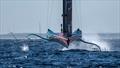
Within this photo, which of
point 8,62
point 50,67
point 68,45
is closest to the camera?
point 50,67

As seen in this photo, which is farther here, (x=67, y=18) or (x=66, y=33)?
(x=67, y=18)

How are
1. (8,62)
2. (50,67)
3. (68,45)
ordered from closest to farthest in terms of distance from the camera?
1. (50,67)
2. (8,62)
3. (68,45)

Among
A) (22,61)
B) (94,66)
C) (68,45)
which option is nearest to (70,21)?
(68,45)

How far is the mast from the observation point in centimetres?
11418

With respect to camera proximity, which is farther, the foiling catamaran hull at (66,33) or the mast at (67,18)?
the mast at (67,18)

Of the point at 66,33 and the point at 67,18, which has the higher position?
the point at 67,18

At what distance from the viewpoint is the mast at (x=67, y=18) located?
375 feet

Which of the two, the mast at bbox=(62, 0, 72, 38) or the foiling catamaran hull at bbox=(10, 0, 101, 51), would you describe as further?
the mast at bbox=(62, 0, 72, 38)

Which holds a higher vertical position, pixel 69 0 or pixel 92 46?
pixel 69 0

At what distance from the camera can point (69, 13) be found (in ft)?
393

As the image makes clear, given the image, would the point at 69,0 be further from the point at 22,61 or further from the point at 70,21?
the point at 22,61

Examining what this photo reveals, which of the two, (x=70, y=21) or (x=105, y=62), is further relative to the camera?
(x=70, y=21)

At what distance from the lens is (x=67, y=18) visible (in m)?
119

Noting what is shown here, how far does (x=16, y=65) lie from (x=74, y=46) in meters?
37.7
